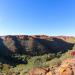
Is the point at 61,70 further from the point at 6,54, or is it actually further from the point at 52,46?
the point at 52,46

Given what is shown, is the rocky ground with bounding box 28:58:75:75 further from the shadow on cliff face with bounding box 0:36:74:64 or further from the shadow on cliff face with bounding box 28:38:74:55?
the shadow on cliff face with bounding box 28:38:74:55

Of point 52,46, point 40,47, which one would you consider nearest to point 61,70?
point 40,47

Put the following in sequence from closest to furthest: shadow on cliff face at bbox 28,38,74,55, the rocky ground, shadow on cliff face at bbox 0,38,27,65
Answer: the rocky ground → shadow on cliff face at bbox 0,38,27,65 → shadow on cliff face at bbox 28,38,74,55

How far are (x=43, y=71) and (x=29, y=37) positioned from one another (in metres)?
52.4

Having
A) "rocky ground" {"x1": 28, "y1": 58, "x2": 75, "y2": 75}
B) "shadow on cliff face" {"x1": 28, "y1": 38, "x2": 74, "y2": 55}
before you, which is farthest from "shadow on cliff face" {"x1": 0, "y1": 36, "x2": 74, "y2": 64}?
"rocky ground" {"x1": 28, "y1": 58, "x2": 75, "y2": 75}

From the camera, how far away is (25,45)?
231 ft

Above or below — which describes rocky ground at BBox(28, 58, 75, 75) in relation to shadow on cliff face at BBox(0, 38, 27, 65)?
above

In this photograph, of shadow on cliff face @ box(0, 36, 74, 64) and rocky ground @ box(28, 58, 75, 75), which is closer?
rocky ground @ box(28, 58, 75, 75)

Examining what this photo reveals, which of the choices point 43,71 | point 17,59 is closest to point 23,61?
point 17,59

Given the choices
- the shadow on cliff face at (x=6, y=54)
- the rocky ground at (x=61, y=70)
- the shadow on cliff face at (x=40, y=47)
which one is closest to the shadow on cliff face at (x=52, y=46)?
the shadow on cliff face at (x=40, y=47)

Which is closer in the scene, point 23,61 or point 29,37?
point 23,61

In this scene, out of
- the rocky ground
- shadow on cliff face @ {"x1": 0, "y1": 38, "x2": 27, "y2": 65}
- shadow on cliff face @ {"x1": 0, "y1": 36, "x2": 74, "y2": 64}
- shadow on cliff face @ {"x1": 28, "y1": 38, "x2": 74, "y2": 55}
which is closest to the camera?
the rocky ground

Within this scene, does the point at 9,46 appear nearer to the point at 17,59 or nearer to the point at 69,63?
the point at 17,59

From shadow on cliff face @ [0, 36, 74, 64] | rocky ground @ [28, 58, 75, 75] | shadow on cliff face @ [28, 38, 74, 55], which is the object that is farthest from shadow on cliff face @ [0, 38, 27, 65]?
rocky ground @ [28, 58, 75, 75]
